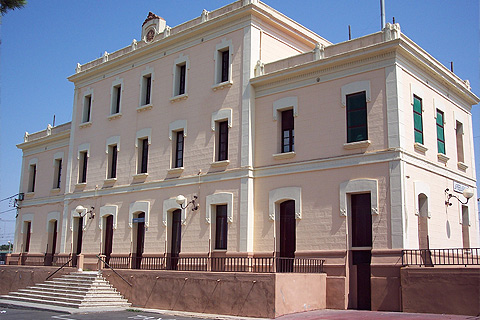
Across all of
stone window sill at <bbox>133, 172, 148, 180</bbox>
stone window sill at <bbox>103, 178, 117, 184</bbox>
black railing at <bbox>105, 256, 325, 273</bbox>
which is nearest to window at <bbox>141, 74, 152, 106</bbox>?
stone window sill at <bbox>133, 172, 148, 180</bbox>

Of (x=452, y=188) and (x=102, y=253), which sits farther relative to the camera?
(x=102, y=253)

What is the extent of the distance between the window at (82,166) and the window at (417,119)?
18.9 metres

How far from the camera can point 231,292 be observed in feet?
60.3

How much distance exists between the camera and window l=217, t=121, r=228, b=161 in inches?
934

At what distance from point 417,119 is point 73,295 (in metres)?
15.4

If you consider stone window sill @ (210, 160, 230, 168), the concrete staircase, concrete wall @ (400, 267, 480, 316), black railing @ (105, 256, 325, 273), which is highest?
stone window sill @ (210, 160, 230, 168)

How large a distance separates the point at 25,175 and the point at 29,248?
5.32 m

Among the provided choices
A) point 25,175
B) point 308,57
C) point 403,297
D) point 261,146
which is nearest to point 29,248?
point 25,175

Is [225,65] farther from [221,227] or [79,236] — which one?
[79,236]

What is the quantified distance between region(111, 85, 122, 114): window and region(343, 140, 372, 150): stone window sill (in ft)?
48.0

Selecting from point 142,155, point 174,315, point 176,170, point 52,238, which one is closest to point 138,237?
point 142,155

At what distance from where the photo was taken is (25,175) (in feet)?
119

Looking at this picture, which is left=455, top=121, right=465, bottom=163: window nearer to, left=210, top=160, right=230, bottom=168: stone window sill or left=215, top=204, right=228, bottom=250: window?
left=210, top=160, right=230, bottom=168: stone window sill

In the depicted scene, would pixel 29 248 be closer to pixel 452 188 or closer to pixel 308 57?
pixel 308 57
